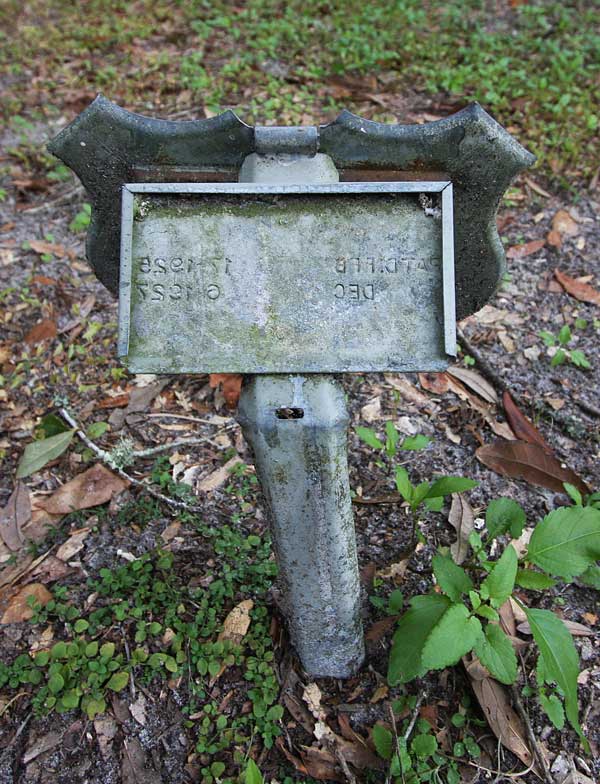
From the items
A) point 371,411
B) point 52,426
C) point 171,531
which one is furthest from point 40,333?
point 371,411

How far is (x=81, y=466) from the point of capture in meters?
2.94

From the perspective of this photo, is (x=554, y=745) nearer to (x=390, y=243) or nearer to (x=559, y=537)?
(x=559, y=537)

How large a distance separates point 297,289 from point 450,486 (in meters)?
0.94

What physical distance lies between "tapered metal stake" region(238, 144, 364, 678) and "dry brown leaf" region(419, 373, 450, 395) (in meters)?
1.36

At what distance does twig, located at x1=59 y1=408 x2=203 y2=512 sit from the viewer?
2746 millimetres

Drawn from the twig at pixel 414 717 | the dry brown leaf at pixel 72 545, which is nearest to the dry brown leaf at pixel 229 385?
the dry brown leaf at pixel 72 545

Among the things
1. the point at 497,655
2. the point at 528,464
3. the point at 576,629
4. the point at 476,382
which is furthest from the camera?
the point at 476,382

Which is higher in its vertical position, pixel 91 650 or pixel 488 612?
pixel 488 612

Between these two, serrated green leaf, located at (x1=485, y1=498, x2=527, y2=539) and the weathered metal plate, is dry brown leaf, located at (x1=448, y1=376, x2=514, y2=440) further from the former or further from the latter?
the weathered metal plate

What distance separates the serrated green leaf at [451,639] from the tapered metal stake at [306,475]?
346 mm

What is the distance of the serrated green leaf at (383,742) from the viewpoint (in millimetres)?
2016

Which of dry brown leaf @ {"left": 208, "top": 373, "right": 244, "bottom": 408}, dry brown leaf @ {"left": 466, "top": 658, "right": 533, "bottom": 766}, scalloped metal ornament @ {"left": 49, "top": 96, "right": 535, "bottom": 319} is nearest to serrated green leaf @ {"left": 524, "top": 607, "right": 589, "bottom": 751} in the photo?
dry brown leaf @ {"left": 466, "top": 658, "right": 533, "bottom": 766}

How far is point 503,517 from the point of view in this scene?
2.23 meters

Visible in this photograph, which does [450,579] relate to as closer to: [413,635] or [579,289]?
[413,635]
